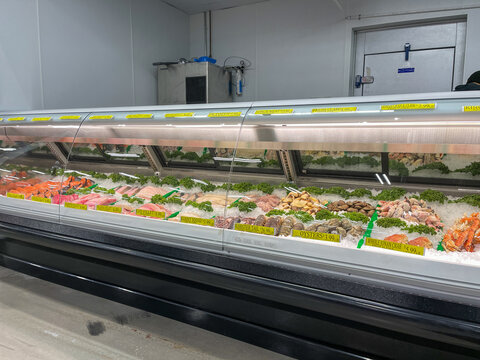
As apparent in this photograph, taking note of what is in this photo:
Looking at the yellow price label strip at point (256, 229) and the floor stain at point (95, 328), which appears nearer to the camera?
the yellow price label strip at point (256, 229)

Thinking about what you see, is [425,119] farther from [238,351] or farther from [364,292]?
[238,351]

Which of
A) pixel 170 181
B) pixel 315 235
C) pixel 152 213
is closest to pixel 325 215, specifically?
pixel 315 235

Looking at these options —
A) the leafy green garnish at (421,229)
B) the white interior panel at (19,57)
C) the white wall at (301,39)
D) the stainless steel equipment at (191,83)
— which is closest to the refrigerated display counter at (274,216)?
the leafy green garnish at (421,229)

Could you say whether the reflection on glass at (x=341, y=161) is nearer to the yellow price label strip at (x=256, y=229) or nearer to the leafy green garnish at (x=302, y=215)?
the leafy green garnish at (x=302, y=215)

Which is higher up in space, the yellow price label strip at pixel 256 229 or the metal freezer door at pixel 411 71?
the metal freezer door at pixel 411 71

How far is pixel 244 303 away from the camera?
1.89 meters

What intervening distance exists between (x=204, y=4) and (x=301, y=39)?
5.89 ft

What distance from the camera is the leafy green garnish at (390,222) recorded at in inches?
73.4

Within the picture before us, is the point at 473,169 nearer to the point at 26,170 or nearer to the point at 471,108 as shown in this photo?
the point at 471,108

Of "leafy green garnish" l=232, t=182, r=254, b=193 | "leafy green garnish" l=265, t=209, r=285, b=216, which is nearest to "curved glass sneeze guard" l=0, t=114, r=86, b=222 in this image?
"leafy green garnish" l=232, t=182, r=254, b=193

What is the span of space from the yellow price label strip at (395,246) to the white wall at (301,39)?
4.08m

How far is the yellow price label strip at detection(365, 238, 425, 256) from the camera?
5.08 ft

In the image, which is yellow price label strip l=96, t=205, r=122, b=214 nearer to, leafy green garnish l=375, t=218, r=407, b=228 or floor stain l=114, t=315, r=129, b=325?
floor stain l=114, t=315, r=129, b=325

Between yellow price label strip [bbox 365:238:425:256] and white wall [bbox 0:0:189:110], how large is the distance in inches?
160
